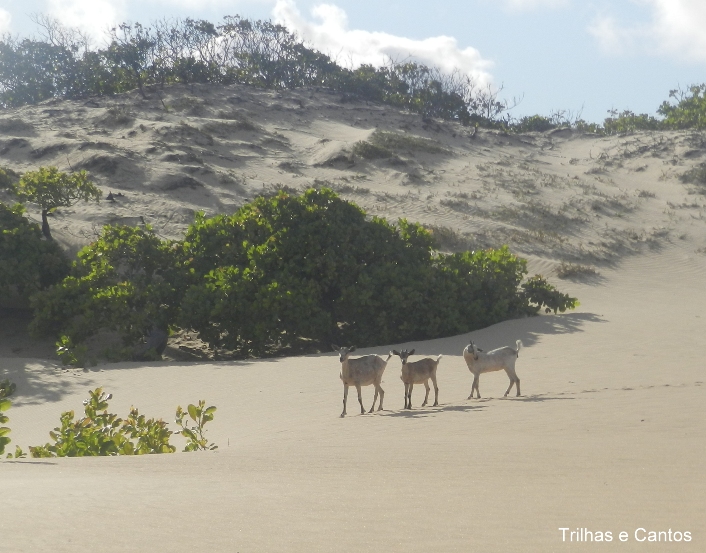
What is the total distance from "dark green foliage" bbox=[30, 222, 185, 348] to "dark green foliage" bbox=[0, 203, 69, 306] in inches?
40.4

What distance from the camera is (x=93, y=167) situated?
34.9 meters

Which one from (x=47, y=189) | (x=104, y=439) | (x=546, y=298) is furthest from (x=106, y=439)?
(x=47, y=189)

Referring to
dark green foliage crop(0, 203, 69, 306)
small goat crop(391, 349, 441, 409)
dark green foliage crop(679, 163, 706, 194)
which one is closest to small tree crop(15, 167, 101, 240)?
dark green foliage crop(0, 203, 69, 306)

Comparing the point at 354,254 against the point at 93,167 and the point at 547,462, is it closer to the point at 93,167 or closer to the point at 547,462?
the point at 547,462

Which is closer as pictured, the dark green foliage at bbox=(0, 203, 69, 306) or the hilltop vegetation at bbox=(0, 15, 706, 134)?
the dark green foliage at bbox=(0, 203, 69, 306)

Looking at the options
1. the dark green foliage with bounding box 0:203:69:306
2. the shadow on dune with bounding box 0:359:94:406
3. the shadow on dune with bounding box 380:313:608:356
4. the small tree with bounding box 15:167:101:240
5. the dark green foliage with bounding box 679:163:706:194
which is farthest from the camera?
the dark green foliage with bounding box 679:163:706:194

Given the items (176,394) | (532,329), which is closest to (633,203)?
(532,329)

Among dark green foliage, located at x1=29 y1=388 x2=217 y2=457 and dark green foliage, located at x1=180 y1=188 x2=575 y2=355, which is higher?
dark green foliage, located at x1=180 y1=188 x2=575 y2=355

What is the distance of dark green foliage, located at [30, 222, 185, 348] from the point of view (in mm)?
19234

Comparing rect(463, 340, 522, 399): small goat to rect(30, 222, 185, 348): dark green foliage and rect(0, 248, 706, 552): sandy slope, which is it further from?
rect(30, 222, 185, 348): dark green foliage

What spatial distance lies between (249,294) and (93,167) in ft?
59.5

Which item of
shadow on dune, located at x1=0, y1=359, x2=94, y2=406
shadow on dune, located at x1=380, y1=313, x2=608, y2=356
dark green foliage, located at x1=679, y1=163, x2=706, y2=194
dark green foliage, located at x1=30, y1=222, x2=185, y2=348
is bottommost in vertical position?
shadow on dune, located at x1=0, y1=359, x2=94, y2=406

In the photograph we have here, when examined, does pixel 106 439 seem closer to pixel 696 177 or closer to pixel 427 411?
pixel 427 411

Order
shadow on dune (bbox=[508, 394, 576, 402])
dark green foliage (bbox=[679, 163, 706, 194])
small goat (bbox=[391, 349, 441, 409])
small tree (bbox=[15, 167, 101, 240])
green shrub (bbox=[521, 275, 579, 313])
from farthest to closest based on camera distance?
dark green foliage (bbox=[679, 163, 706, 194]), small tree (bbox=[15, 167, 101, 240]), green shrub (bbox=[521, 275, 579, 313]), small goat (bbox=[391, 349, 441, 409]), shadow on dune (bbox=[508, 394, 576, 402])
